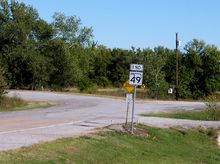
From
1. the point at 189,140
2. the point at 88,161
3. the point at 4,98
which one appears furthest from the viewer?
the point at 4,98

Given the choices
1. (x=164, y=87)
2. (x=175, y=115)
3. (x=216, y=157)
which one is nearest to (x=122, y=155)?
(x=216, y=157)

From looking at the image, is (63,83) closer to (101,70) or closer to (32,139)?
(101,70)

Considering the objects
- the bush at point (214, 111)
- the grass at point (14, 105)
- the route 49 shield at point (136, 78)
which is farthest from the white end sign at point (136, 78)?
the bush at point (214, 111)

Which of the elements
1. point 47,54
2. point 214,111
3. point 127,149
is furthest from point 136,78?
point 47,54

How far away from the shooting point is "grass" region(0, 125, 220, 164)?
1279cm

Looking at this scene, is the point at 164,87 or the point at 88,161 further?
the point at 164,87

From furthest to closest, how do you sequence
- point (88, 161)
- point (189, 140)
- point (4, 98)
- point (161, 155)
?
point (4, 98) → point (189, 140) → point (161, 155) → point (88, 161)

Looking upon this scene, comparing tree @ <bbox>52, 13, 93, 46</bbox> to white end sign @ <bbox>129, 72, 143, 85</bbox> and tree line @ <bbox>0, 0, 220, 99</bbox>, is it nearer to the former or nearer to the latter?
tree line @ <bbox>0, 0, 220, 99</bbox>

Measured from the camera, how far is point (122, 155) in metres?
15.2

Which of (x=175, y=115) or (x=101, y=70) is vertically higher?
(x=101, y=70)

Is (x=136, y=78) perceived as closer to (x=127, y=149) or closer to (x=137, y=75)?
(x=137, y=75)

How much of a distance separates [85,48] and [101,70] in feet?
105

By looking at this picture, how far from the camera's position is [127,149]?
16.5 meters

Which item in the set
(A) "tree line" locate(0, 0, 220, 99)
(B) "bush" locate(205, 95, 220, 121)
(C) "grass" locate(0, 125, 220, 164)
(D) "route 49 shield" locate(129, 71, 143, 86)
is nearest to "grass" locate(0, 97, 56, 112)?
(B) "bush" locate(205, 95, 220, 121)
